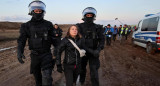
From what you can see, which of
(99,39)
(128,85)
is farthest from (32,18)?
(128,85)

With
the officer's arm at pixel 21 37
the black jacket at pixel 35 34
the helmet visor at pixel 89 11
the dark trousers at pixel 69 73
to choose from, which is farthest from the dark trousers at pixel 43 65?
the helmet visor at pixel 89 11

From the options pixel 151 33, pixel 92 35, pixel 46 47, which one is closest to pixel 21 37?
pixel 46 47

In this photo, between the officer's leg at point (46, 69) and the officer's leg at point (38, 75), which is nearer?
the officer's leg at point (46, 69)

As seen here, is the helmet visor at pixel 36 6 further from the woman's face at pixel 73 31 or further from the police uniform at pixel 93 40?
the police uniform at pixel 93 40

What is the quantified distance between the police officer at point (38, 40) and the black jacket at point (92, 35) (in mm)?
873

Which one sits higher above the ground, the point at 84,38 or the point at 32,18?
the point at 32,18

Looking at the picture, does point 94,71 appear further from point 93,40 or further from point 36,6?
point 36,6

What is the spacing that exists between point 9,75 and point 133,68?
4679 millimetres

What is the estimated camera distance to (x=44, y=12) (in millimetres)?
3043

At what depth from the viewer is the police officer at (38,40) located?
2.87 m

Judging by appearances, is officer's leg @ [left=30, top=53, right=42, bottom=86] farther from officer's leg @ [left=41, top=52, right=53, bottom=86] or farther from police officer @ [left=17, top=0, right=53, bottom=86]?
officer's leg @ [left=41, top=52, right=53, bottom=86]

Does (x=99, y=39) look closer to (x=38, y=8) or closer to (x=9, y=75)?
(x=38, y=8)

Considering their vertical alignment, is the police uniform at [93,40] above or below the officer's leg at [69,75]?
above

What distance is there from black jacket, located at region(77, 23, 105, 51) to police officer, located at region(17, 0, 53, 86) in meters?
0.87
